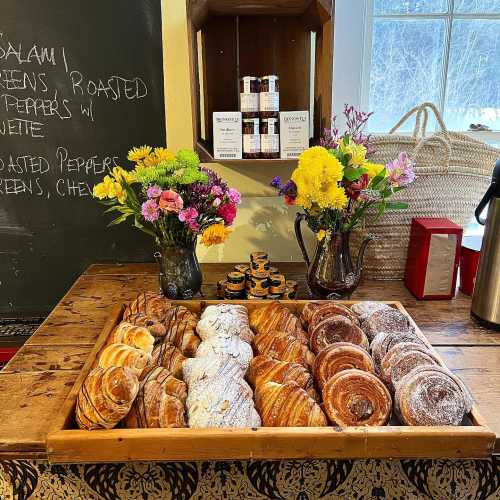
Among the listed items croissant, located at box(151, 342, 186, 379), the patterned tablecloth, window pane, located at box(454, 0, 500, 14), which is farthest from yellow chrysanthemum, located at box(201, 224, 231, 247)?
window pane, located at box(454, 0, 500, 14)

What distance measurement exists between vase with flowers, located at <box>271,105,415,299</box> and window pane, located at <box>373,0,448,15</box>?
2.24ft

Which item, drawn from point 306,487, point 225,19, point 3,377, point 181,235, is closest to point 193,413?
point 306,487

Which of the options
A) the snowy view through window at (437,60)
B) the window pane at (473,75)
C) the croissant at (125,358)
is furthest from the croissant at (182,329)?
the window pane at (473,75)

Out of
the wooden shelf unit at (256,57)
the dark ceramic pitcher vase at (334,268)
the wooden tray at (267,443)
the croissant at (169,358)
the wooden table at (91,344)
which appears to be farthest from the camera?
the wooden shelf unit at (256,57)

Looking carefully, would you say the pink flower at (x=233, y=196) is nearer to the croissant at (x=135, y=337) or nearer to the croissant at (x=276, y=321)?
the croissant at (x=276, y=321)

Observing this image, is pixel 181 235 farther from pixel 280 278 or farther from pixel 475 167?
pixel 475 167

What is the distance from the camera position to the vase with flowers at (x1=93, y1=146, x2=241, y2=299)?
1.28 meters

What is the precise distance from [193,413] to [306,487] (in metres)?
0.26

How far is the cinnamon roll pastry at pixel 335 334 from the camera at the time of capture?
111 centimetres

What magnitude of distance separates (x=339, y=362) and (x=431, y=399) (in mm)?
183

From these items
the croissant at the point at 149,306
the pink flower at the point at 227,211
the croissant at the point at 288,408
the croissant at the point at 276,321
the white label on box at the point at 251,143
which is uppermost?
the white label on box at the point at 251,143

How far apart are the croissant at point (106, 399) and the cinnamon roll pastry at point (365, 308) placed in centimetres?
57

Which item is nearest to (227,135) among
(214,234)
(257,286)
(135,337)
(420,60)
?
(214,234)

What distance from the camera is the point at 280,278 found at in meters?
1.44
